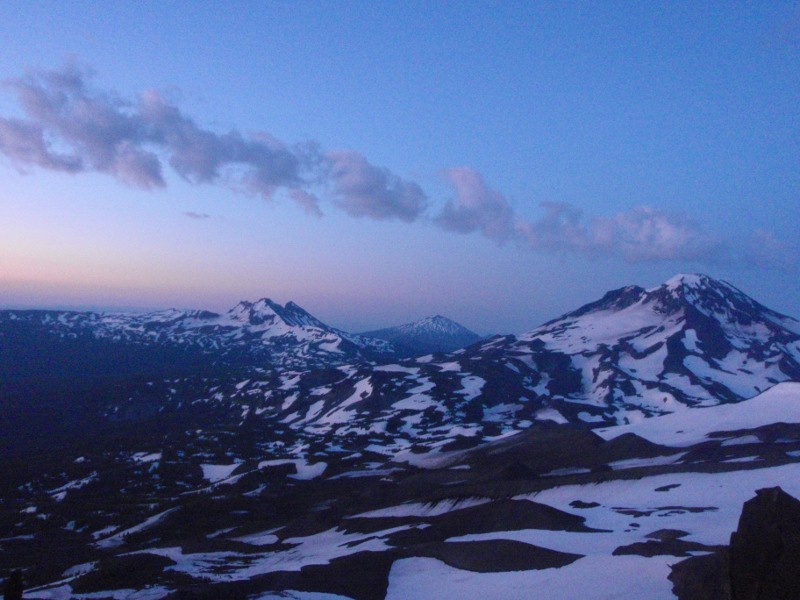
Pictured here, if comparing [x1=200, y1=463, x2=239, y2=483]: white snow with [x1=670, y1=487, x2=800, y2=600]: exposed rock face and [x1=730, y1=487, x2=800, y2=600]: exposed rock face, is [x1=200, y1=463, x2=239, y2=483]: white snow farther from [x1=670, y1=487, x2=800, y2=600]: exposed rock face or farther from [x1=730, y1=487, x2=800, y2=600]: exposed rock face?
[x1=730, y1=487, x2=800, y2=600]: exposed rock face

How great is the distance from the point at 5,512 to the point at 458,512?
156 ft

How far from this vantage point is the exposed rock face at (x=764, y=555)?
16516mm

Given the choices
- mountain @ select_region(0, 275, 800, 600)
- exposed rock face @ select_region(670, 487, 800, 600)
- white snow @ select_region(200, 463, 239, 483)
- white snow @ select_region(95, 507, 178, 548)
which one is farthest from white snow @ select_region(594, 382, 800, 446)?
exposed rock face @ select_region(670, 487, 800, 600)

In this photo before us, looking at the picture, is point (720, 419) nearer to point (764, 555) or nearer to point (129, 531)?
point (129, 531)

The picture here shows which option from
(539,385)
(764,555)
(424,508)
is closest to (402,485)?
(424,508)

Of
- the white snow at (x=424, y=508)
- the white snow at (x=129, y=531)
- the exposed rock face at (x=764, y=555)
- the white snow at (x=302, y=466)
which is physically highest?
the exposed rock face at (x=764, y=555)

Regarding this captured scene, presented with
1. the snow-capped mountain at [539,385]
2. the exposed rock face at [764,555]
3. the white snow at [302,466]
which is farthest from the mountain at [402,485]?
the exposed rock face at [764,555]

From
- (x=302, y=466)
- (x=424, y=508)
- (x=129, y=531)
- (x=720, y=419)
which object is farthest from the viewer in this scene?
(x=302, y=466)

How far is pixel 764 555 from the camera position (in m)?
17.0

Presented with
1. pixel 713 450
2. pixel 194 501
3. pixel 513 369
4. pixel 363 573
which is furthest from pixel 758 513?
pixel 513 369

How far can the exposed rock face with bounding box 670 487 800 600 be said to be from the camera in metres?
16.5

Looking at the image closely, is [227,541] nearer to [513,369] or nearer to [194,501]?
[194,501]

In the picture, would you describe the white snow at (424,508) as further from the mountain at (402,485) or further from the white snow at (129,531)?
the white snow at (129,531)

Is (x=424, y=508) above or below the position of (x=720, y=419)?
below
